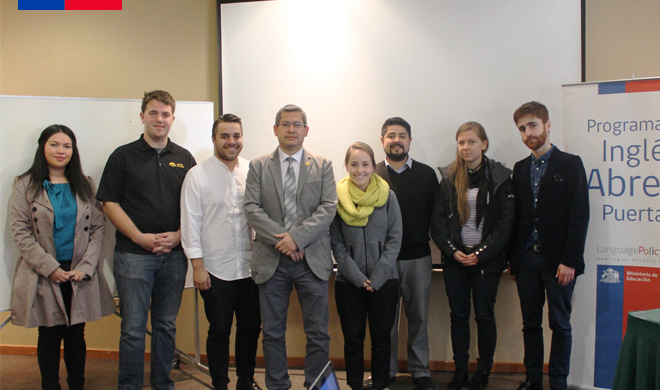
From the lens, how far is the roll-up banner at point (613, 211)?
Answer: 2523mm

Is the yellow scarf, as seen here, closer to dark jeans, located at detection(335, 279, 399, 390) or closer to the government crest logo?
dark jeans, located at detection(335, 279, 399, 390)

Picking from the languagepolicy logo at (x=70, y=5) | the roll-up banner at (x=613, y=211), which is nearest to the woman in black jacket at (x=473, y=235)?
the roll-up banner at (x=613, y=211)

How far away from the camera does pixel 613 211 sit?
258cm

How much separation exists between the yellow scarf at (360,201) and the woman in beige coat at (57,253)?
1.50 metres

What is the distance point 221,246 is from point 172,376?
1291mm


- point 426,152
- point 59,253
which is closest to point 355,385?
point 426,152

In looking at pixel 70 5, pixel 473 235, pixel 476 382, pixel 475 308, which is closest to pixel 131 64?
pixel 70 5

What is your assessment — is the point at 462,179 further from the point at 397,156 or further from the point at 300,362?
the point at 300,362

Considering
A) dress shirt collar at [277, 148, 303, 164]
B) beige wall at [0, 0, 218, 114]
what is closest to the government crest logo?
dress shirt collar at [277, 148, 303, 164]

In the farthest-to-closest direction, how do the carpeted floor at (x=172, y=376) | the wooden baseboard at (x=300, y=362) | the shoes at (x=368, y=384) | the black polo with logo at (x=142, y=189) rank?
1. the wooden baseboard at (x=300, y=362)
2. the carpeted floor at (x=172, y=376)
3. the shoes at (x=368, y=384)
4. the black polo with logo at (x=142, y=189)

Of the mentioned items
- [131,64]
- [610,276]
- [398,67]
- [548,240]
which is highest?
[131,64]

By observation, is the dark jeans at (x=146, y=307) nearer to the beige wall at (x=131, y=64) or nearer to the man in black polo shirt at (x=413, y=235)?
the beige wall at (x=131, y=64)

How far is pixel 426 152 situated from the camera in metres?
3.06

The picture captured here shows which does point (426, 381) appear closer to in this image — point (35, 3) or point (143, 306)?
point (143, 306)
